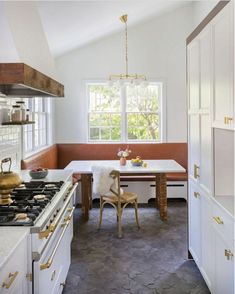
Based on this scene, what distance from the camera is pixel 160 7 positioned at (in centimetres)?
532

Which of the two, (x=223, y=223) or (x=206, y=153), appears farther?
(x=206, y=153)

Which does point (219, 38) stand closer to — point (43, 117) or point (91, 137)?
point (43, 117)

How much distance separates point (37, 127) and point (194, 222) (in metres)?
3.08

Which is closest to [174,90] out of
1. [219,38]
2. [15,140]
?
[15,140]

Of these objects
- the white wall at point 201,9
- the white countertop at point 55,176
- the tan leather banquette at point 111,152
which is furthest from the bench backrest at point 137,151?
the white countertop at point 55,176

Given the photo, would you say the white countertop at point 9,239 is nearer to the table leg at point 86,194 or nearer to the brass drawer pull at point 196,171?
the brass drawer pull at point 196,171

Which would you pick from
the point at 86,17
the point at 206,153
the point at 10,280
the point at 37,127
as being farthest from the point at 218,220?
the point at 37,127

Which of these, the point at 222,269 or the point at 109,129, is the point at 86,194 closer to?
the point at 109,129

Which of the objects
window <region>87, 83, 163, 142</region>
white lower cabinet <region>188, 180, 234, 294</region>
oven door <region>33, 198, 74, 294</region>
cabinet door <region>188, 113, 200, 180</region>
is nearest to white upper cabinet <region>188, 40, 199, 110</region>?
cabinet door <region>188, 113, 200, 180</region>

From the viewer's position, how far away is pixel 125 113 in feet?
20.3

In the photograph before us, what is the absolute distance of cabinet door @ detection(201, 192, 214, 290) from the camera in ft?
7.86

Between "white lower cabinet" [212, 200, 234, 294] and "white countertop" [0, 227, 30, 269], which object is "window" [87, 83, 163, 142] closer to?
"white lower cabinet" [212, 200, 234, 294]

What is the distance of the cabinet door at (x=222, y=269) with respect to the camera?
1.94m

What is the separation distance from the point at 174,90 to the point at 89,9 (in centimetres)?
251
